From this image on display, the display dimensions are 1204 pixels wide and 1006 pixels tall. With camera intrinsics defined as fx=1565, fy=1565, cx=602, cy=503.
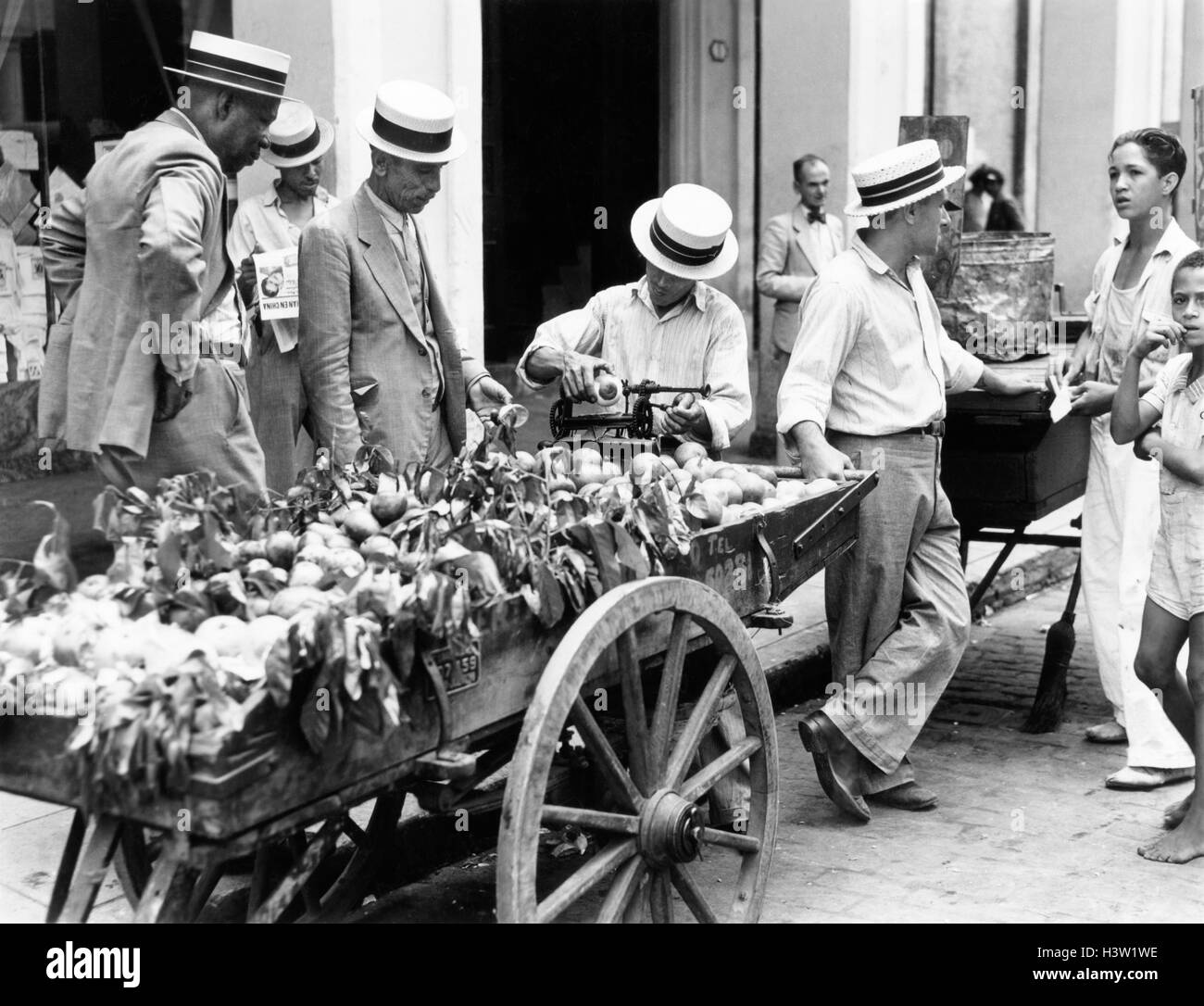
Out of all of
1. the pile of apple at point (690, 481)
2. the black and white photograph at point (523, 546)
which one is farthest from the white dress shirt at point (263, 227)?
the pile of apple at point (690, 481)

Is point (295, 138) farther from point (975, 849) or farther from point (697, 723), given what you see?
point (975, 849)

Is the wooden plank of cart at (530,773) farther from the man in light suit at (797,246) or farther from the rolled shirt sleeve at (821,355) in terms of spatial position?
the man in light suit at (797,246)

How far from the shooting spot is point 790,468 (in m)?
4.82

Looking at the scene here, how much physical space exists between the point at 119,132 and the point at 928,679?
5.16 m

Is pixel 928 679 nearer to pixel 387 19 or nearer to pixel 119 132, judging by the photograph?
pixel 387 19

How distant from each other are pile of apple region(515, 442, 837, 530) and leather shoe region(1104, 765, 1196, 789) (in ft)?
5.23

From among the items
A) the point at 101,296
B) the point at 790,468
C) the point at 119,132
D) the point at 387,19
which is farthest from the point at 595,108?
the point at 101,296

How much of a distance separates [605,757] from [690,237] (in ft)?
7.18

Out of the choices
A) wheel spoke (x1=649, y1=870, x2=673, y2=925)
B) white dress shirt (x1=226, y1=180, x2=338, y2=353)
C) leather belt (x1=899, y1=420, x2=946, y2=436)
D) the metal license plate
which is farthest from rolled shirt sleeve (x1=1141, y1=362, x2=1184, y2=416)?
white dress shirt (x1=226, y1=180, x2=338, y2=353)

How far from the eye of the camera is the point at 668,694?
135 inches

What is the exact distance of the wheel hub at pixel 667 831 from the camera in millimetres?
3324

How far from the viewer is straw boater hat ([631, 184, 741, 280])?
4922mm

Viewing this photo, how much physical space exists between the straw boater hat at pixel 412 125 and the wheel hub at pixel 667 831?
7.12 ft

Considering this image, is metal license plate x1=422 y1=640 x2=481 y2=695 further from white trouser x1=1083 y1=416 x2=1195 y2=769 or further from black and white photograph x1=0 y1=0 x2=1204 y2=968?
white trouser x1=1083 y1=416 x2=1195 y2=769
